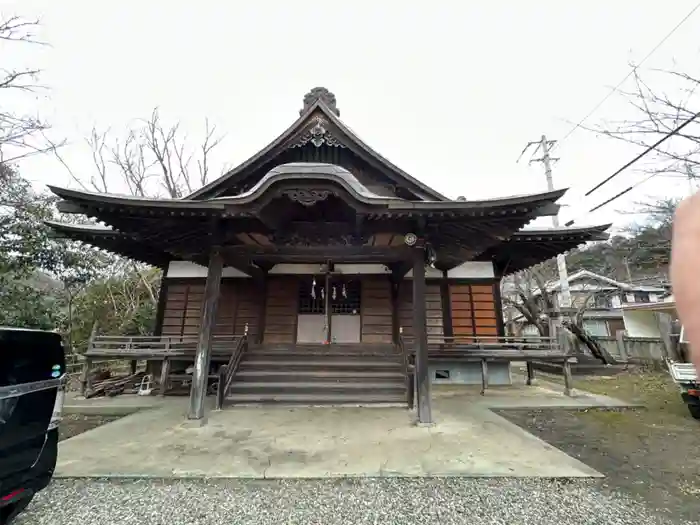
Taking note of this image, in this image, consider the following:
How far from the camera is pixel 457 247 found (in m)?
7.09

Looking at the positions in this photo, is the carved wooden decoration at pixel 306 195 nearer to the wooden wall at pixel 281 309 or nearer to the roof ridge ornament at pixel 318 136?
the roof ridge ornament at pixel 318 136

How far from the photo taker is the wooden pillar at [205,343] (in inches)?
230

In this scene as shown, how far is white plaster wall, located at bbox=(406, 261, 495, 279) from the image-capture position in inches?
397

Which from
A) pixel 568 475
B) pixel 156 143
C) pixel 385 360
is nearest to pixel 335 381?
pixel 385 360

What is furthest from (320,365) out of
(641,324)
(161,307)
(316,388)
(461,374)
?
(641,324)

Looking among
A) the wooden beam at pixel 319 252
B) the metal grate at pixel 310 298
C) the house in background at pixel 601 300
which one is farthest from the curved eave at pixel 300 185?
the house in background at pixel 601 300

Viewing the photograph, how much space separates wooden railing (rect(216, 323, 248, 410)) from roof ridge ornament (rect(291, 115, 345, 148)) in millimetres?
4672

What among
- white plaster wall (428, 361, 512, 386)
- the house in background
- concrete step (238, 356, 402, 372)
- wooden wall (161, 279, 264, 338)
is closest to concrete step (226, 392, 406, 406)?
concrete step (238, 356, 402, 372)

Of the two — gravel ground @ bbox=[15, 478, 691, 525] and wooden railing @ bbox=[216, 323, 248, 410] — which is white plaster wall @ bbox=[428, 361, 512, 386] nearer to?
wooden railing @ bbox=[216, 323, 248, 410]

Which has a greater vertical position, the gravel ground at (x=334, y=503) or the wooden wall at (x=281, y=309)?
the wooden wall at (x=281, y=309)

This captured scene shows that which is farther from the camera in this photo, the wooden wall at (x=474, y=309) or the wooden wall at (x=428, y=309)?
the wooden wall at (x=474, y=309)

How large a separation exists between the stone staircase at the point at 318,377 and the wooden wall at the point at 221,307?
1.75 m

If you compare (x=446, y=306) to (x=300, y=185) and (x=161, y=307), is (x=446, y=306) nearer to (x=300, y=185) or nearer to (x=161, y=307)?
(x=300, y=185)

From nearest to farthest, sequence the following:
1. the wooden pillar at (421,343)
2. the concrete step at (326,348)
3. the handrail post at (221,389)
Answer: the wooden pillar at (421,343), the handrail post at (221,389), the concrete step at (326,348)
